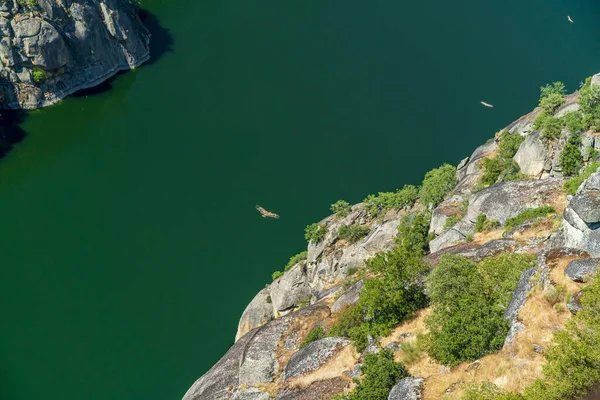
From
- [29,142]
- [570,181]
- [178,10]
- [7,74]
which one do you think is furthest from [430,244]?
[178,10]

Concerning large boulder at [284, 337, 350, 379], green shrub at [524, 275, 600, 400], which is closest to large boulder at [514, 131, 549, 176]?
large boulder at [284, 337, 350, 379]

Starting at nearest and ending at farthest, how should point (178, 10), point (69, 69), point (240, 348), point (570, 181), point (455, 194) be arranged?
point (570, 181), point (240, 348), point (455, 194), point (69, 69), point (178, 10)

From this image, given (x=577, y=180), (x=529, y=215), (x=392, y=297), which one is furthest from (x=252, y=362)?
(x=577, y=180)

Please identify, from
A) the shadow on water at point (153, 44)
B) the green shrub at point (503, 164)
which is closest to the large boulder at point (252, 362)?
the green shrub at point (503, 164)

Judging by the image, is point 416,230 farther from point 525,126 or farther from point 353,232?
point 525,126

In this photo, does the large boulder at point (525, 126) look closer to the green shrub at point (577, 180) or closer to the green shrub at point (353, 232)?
the green shrub at point (577, 180)

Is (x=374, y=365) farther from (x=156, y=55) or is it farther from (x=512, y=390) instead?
(x=156, y=55)

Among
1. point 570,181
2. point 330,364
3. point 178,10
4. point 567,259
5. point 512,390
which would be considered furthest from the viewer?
point 178,10
